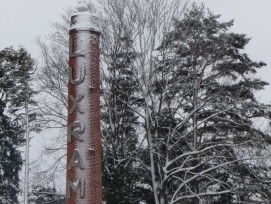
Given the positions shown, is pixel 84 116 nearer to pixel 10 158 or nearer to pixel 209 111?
pixel 209 111

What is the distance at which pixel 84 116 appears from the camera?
276 inches

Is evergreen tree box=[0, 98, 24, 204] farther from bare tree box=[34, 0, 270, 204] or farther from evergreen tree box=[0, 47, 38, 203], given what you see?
bare tree box=[34, 0, 270, 204]

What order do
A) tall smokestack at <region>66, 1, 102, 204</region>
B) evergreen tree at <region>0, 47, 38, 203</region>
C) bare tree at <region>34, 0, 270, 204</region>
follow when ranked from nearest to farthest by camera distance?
tall smokestack at <region>66, 1, 102, 204</region>, bare tree at <region>34, 0, 270, 204</region>, evergreen tree at <region>0, 47, 38, 203</region>

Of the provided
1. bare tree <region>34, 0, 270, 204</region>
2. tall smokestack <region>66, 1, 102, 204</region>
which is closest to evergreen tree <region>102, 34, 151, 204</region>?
bare tree <region>34, 0, 270, 204</region>

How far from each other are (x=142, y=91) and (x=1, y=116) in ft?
49.6

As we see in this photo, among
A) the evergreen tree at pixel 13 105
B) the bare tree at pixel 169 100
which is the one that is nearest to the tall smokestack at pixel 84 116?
the bare tree at pixel 169 100

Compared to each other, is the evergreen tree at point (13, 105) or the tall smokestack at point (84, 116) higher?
the evergreen tree at point (13, 105)

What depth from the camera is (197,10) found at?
22453mm

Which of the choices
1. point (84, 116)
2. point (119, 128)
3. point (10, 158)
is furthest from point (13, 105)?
point (84, 116)

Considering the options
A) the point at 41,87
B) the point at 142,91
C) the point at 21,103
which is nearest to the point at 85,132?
the point at 142,91

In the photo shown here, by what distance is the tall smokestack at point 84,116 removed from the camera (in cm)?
684

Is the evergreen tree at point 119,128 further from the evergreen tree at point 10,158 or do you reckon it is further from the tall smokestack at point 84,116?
the tall smokestack at point 84,116

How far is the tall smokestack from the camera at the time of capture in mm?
6844

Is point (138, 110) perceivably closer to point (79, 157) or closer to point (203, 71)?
point (203, 71)
